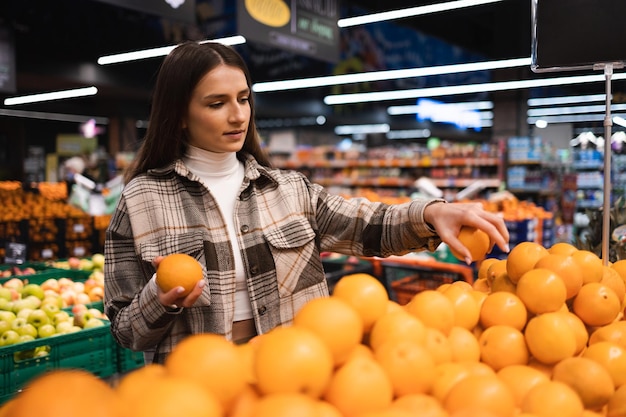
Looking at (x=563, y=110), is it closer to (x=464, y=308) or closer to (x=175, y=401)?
(x=464, y=308)

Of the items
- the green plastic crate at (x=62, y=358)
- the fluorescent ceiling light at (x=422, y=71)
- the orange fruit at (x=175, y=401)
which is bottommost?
the green plastic crate at (x=62, y=358)

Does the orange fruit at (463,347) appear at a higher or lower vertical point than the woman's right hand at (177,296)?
lower

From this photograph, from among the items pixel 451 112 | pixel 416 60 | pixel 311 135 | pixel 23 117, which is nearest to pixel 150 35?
pixel 416 60

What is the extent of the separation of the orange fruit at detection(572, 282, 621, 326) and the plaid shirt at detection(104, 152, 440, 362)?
443mm

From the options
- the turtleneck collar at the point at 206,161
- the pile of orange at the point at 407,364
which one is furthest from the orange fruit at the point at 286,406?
the turtleneck collar at the point at 206,161

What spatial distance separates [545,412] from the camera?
0.90 m

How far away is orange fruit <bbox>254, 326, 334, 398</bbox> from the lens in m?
0.80

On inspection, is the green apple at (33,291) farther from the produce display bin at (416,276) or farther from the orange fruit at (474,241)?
the orange fruit at (474,241)

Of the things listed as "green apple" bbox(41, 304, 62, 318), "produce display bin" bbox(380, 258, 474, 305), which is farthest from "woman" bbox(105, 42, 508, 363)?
"produce display bin" bbox(380, 258, 474, 305)

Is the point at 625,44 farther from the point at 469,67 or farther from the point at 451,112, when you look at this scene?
the point at 451,112

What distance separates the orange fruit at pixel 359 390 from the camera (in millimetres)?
833

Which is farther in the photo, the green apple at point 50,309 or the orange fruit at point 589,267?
the green apple at point 50,309

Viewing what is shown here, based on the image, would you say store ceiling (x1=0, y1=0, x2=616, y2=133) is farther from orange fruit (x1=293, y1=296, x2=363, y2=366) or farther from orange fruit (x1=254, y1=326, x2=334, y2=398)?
orange fruit (x1=254, y1=326, x2=334, y2=398)

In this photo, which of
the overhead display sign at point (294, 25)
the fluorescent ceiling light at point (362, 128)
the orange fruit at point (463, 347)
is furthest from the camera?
the fluorescent ceiling light at point (362, 128)
